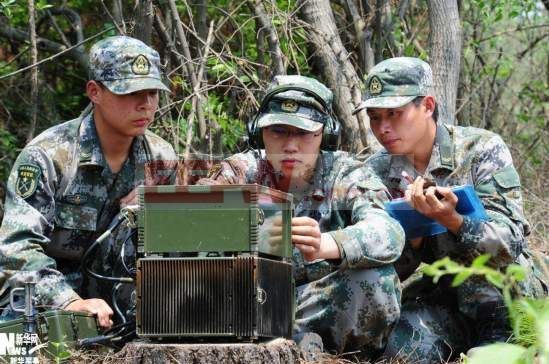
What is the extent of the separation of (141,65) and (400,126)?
4.33 feet

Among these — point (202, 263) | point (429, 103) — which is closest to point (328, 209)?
point (429, 103)

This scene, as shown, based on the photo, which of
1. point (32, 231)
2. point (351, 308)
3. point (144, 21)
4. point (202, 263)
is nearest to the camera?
point (202, 263)

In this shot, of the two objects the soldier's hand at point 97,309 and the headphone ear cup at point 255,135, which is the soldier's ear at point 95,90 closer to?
the headphone ear cup at point 255,135

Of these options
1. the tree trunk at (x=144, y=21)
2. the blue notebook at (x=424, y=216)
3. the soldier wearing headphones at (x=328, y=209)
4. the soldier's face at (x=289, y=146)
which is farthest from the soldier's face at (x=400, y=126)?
the tree trunk at (x=144, y=21)

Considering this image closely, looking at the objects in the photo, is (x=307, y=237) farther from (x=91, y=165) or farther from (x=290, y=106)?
(x=91, y=165)

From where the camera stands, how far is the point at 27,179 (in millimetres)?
5191

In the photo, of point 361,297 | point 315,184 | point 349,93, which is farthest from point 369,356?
point 349,93

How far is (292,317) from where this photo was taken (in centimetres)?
424

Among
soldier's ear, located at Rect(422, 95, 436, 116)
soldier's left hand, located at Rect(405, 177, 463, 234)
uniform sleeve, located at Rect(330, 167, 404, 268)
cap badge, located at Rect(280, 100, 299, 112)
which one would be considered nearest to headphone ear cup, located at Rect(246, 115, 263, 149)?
cap badge, located at Rect(280, 100, 299, 112)

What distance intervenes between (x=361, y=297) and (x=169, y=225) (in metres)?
1.28

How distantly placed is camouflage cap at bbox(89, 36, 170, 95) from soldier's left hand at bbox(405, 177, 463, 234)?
1.40 m

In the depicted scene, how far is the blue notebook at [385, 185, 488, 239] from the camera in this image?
4.70 meters

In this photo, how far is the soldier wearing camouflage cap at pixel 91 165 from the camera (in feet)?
17.0

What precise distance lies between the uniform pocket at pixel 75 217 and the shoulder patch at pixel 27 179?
0.75 ft
